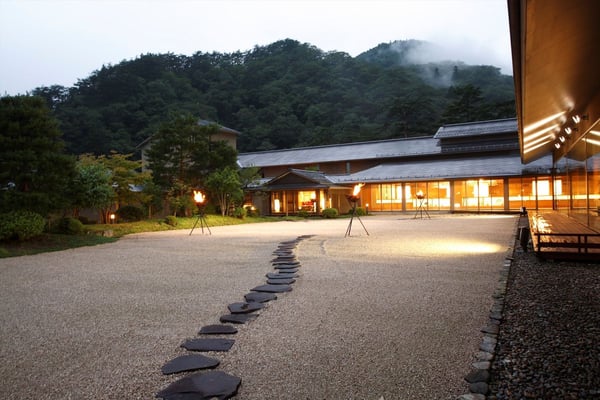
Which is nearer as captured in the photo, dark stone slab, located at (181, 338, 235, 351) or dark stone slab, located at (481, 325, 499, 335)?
dark stone slab, located at (181, 338, 235, 351)

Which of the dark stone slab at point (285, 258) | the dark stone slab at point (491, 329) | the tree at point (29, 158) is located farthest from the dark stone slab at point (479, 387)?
the tree at point (29, 158)

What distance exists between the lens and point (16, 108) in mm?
9969

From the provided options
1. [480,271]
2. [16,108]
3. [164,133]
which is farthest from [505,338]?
[164,133]

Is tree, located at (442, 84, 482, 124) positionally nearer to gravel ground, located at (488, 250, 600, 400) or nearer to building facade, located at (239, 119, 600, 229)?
building facade, located at (239, 119, 600, 229)

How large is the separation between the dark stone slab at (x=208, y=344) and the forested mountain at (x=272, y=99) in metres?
32.1

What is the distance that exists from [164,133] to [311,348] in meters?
18.3

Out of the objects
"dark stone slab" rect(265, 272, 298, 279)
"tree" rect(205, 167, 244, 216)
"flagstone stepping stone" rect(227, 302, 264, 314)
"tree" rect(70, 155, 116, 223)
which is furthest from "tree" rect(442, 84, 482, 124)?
"flagstone stepping stone" rect(227, 302, 264, 314)

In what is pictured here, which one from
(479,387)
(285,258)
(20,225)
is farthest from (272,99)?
(479,387)

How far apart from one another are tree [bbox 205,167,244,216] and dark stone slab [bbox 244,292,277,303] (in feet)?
49.4

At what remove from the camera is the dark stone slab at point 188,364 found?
8.55 ft

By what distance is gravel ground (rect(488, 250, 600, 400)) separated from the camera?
225cm

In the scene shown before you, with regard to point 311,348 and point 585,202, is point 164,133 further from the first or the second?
point 311,348

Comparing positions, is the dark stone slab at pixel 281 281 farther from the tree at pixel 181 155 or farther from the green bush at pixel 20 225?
the tree at pixel 181 155

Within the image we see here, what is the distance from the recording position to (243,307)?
405 centimetres
